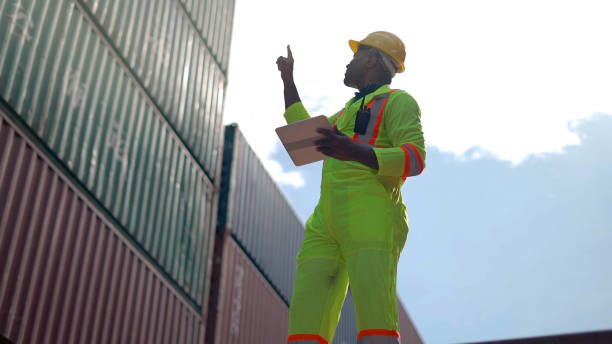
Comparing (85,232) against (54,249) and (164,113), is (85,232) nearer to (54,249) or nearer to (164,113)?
A: (54,249)

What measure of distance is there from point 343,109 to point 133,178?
11702 mm

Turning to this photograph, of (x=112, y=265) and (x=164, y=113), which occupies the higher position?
(x=164, y=113)

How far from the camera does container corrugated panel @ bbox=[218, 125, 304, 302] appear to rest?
21297mm

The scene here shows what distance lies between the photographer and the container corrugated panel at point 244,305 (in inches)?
761

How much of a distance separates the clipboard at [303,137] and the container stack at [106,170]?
8.00 m

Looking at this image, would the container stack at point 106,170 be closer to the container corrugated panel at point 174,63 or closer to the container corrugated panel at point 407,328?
the container corrugated panel at point 174,63

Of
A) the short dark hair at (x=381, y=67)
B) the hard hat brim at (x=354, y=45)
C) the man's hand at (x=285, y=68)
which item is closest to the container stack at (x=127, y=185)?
the man's hand at (x=285, y=68)

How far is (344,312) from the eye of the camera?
3036 centimetres

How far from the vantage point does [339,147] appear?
3.03 meters

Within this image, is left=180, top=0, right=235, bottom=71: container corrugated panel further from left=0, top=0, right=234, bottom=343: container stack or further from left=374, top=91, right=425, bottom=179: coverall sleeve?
left=374, top=91, right=425, bottom=179: coverall sleeve

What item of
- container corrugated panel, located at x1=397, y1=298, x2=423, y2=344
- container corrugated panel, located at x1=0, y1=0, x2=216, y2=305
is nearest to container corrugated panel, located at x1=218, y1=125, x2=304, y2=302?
container corrugated panel, located at x1=0, y1=0, x2=216, y2=305

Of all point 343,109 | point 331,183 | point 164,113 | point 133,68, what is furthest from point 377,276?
point 164,113

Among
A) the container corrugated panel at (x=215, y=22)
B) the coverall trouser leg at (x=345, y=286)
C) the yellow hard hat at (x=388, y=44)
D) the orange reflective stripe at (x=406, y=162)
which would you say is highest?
the container corrugated panel at (x=215, y=22)

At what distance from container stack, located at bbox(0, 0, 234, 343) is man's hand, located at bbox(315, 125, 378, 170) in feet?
26.8
